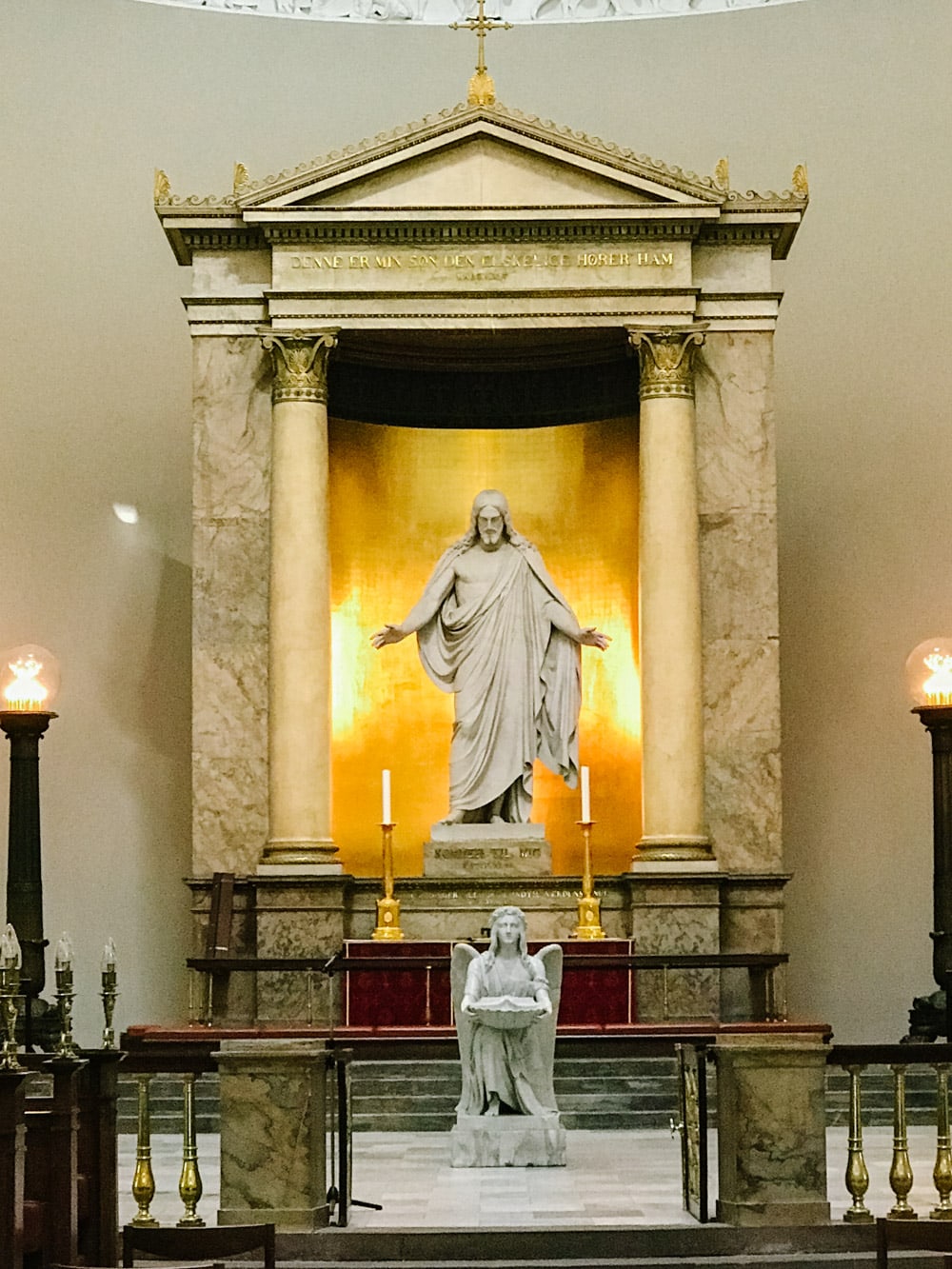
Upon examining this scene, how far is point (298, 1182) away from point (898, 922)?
370 inches

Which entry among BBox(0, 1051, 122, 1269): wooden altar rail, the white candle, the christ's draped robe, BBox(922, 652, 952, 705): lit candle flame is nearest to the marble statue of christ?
the christ's draped robe

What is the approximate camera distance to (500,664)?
640 inches

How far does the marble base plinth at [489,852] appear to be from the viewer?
15.8 m

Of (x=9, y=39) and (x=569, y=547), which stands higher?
(x=9, y=39)

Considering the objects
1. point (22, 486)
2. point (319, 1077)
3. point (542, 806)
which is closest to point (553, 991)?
point (319, 1077)

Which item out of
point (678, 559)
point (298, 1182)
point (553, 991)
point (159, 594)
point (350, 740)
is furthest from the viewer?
point (159, 594)

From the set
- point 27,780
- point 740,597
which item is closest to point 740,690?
point 740,597

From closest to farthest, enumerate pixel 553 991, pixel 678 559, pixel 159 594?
1. pixel 553 991
2. pixel 678 559
3. pixel 159 594

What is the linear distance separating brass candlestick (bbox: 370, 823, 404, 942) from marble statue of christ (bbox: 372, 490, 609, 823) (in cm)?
87

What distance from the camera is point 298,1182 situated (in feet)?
31.9

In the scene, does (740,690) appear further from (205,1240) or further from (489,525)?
(205,1240)

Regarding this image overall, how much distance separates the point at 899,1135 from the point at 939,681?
663cm

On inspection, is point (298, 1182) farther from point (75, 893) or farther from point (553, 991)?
point (75, 893)

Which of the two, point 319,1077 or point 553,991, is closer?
point 319,1077
